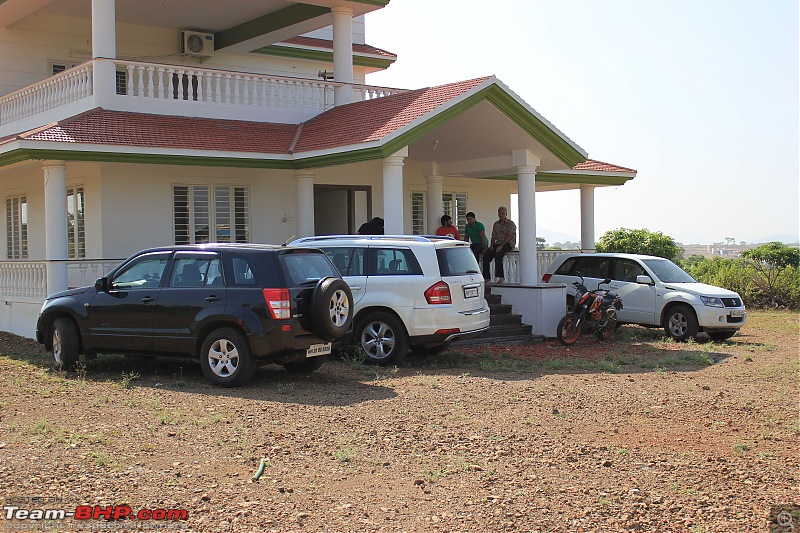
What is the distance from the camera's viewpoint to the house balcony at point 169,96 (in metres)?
17.3

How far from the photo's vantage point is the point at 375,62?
2545cm

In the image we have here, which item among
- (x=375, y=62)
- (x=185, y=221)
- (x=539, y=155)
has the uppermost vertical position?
(x=375, y=62)

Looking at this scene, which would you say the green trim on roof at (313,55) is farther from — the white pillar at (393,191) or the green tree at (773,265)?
the green tree at (773,265)

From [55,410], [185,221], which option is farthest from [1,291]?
[55,410]

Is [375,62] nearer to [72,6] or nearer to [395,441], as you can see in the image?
[72,6]

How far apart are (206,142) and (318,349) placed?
6979mm

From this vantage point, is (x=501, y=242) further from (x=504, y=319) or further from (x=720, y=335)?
(x=720, y=335)

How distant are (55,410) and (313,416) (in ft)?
9.03

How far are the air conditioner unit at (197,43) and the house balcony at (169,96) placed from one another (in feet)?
6.88

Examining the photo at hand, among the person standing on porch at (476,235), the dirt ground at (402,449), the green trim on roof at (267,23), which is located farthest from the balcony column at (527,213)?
the green trim on roof at (267,23)

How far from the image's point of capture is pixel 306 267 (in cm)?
1131

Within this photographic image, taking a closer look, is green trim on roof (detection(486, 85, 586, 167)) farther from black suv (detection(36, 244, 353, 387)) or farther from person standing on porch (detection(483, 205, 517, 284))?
black suv (detection(36, 244, 353, 387))


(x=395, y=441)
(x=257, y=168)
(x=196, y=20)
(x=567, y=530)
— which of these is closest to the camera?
(x=567, y=530)

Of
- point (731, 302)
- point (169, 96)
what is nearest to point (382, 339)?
point (731, 302)
